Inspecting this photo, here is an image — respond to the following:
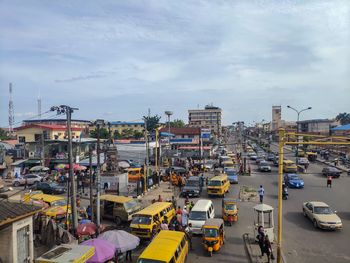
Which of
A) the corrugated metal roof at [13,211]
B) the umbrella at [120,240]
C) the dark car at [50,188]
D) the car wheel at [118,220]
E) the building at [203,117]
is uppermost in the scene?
the building at [203,117]

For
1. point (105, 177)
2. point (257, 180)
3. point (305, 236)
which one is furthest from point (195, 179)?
point (305, 236)

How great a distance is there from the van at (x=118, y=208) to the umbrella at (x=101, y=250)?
8.09 meters

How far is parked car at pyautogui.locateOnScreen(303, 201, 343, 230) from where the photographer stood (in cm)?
1936

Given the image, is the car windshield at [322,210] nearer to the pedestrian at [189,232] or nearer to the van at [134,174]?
the pedestrian at [189,232]

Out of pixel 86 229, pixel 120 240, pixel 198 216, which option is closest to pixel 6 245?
pixel 120 240

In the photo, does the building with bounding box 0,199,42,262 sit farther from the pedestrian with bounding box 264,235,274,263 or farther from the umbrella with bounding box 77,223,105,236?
the pedestrian with bounding box 264,235,274,263

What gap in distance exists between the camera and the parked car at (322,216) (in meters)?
19.4

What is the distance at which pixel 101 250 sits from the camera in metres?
13.1

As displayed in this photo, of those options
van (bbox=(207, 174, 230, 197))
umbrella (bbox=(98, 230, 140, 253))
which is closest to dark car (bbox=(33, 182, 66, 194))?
van (bbox=(207, 174, 230, 197))

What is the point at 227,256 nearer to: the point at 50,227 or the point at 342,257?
the point at 342,257

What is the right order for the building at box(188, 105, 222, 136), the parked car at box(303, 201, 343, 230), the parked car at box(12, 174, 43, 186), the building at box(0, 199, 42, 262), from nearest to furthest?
the building at box(0, 199, 42, 262) < the parked car at box(303, 201, 343, 230) < the parked car at box(12, 174, 43, 186) < the building at box(188, 105, 222, 136)

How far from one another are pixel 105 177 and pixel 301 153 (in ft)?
131

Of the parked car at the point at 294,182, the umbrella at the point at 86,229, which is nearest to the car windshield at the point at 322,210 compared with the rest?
the parked car at the point at 294,182

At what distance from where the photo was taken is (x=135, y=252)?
16.8m
